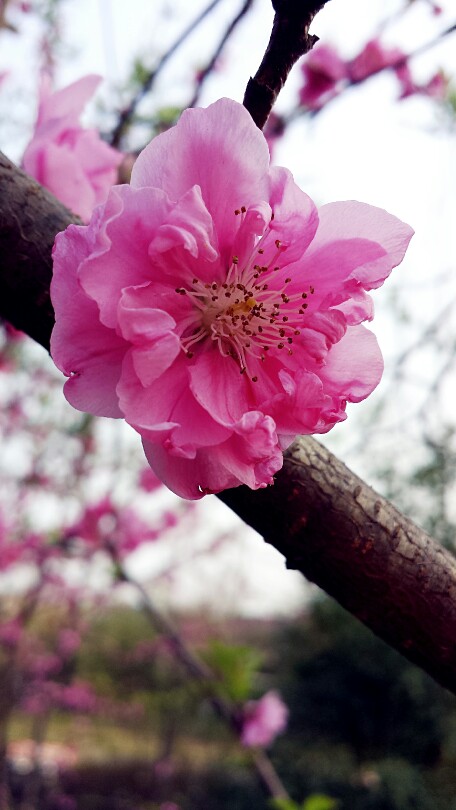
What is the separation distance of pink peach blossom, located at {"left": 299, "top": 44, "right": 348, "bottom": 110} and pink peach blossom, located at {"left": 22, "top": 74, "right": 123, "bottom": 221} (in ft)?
4.56

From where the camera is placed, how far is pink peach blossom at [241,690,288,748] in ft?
9.64

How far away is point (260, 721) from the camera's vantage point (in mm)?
3061

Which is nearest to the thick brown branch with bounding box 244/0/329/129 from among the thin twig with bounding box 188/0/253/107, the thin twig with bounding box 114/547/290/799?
the thin twig with bounding box 188/0/253/107

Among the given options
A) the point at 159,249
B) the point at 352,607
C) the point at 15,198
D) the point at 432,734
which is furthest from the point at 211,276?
the point at 432,734

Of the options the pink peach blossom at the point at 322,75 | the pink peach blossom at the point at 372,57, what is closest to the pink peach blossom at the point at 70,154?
the pink peach blossom at the point at 322,75

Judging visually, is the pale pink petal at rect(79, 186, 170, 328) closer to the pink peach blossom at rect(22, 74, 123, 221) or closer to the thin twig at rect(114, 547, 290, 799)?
the pink peach blossom at rect(22, 74, 123, 221)

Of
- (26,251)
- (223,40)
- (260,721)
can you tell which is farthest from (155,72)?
(260,721)

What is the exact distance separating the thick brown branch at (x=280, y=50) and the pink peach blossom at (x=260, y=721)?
2853 millimetres

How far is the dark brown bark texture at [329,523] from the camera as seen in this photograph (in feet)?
2.07

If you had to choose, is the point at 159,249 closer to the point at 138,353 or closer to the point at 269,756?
the point at 138,353

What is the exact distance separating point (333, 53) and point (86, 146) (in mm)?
1717

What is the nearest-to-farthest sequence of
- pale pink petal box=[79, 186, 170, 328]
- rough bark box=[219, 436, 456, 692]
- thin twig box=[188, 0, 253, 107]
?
pale pink petal box=[79, 186, 170, 328], rough bark box=[219, 436, 456, 692], thin twig box=[188, 0, 253, 107]

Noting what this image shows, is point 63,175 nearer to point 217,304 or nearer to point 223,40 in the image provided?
point 217,304

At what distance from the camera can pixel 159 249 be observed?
0.52 meters
